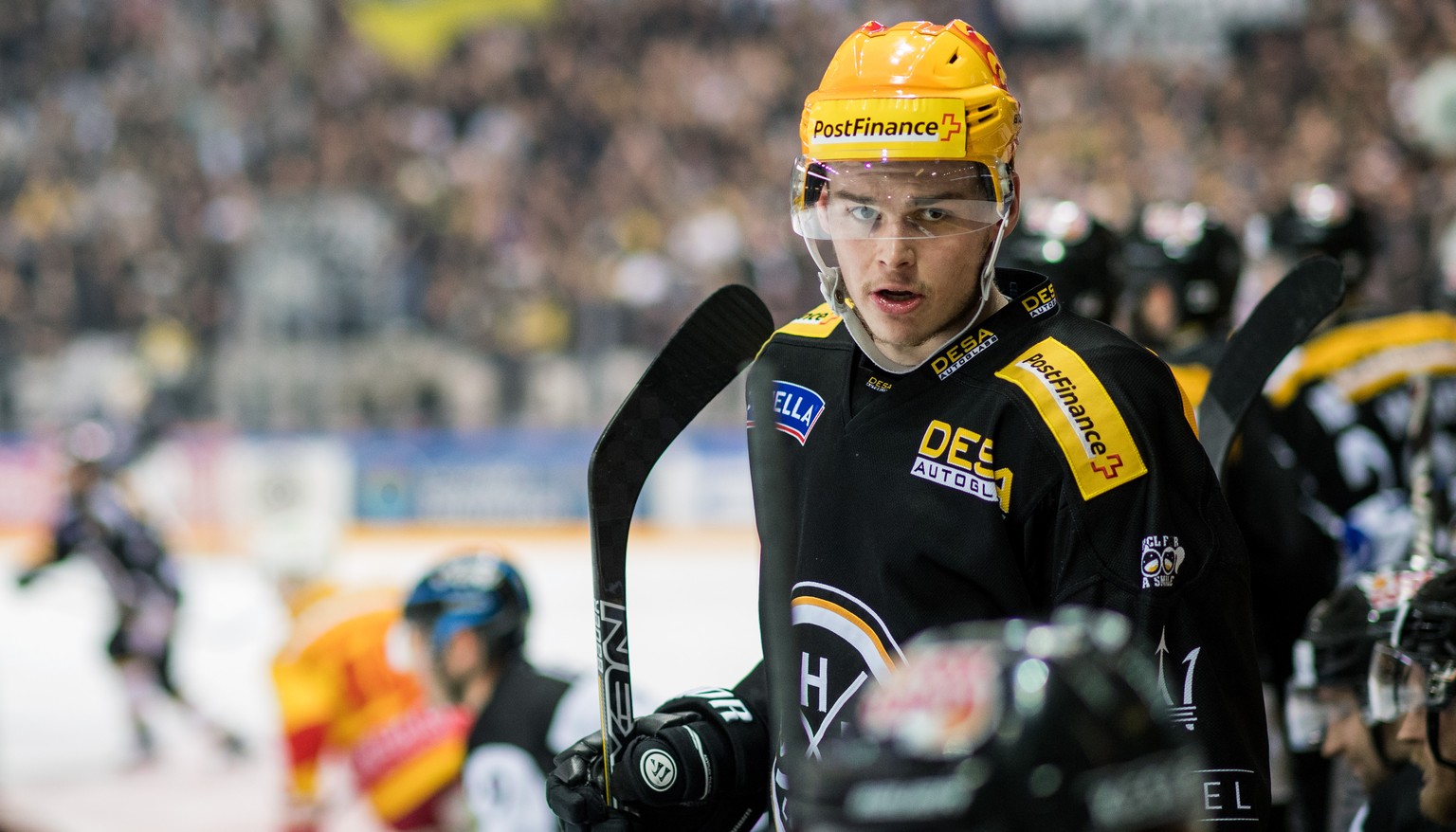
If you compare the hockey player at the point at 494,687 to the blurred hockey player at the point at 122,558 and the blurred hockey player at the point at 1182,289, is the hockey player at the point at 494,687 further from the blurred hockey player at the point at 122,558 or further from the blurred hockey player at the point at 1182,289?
the blurred hockey player at the point at 122,558

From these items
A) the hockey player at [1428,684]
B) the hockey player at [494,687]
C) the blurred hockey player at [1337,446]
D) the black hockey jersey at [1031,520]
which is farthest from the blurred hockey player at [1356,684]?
the hockey player at [494,687]

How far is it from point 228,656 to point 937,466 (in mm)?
7443

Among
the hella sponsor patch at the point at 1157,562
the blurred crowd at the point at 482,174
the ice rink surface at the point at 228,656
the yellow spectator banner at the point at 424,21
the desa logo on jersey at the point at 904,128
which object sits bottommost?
the ice rink surface at the point at 228,656

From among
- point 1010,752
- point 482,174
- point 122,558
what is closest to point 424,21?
point 482,174

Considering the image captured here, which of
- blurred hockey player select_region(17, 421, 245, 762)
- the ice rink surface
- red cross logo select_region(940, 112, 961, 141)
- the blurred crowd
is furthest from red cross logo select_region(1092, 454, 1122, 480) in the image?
the blurred crowd

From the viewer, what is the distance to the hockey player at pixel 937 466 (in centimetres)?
141

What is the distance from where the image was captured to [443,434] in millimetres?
10102

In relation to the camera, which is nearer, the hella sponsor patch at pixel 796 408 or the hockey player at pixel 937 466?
the hockey player at pixel 937 466

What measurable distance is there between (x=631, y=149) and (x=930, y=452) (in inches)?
435

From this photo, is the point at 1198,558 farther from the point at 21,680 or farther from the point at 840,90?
the point at 21,680

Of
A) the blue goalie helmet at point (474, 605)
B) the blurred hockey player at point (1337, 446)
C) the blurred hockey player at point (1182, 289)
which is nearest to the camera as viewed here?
the blurred hockey player at point (1337, 446)

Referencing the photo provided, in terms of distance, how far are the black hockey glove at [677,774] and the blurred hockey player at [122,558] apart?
19.7 feet

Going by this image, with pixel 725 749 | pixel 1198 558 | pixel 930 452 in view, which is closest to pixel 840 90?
pixel 930 452

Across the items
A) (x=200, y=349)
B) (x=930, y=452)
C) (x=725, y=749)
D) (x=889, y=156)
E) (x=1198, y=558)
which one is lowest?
(x=725, y=749)
